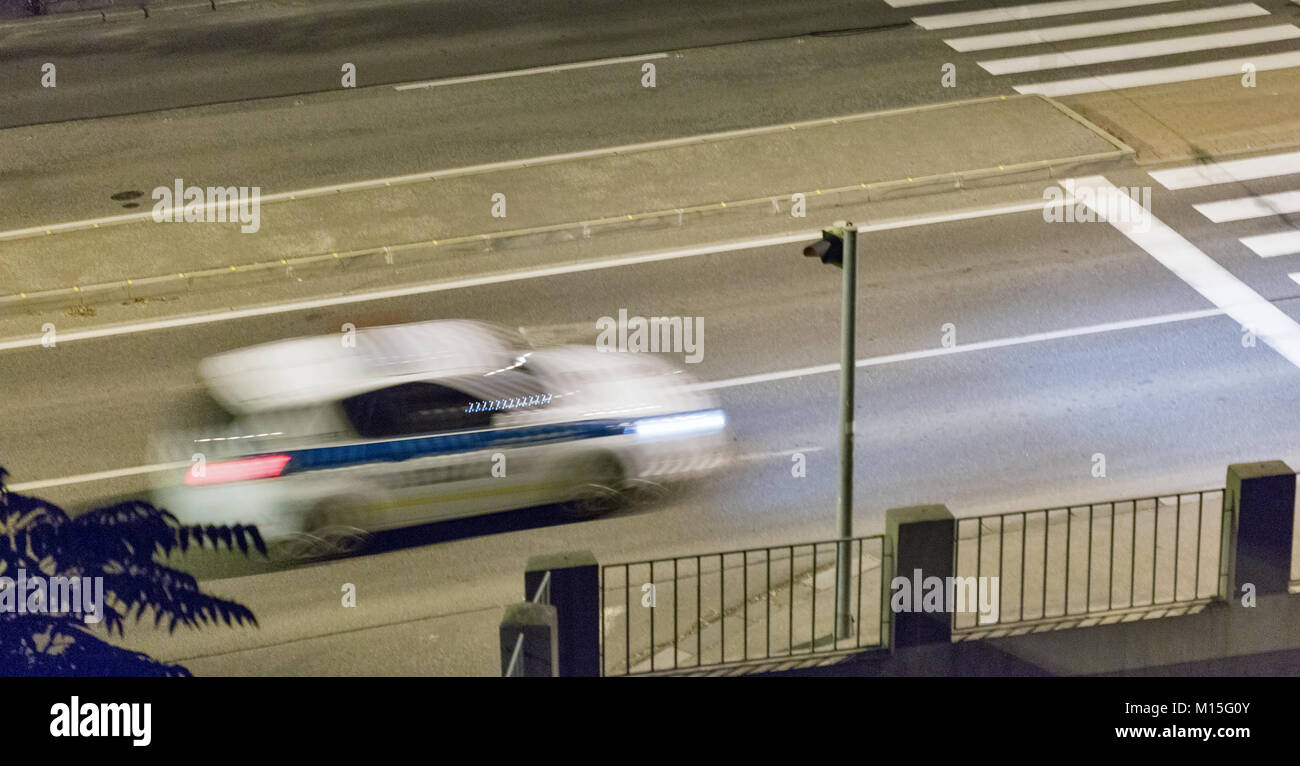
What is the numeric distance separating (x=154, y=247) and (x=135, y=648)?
25.3ft

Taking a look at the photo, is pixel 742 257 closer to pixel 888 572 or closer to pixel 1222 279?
pixel 1222 279

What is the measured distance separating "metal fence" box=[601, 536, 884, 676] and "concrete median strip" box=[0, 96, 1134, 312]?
22.3 ft

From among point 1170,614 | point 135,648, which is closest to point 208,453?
point 135,648

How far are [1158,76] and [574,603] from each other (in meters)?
15.3

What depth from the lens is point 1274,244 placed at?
19609 mm

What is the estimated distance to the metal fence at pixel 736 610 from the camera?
41.4 ft

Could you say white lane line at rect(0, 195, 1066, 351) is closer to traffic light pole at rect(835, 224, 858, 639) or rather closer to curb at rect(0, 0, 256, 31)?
traffic light pole at rect(835, 224, 858, 639)

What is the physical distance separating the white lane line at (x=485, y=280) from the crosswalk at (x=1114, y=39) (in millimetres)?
3829

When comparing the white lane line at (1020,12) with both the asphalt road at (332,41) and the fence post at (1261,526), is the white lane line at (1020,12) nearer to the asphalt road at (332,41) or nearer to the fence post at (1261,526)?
the asphalt road at (332,41)

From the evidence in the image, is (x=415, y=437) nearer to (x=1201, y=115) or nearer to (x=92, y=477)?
(x=92, y=477)

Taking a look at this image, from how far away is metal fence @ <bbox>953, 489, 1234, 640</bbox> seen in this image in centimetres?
1217

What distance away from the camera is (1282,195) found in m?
20.8

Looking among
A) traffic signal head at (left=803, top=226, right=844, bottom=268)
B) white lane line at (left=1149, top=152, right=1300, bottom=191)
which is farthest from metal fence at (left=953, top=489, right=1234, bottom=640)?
white lane line at (left=1149, top=152, right=1300, bottom=191)

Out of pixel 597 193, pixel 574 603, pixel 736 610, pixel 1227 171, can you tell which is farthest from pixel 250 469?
pixel 1227 171
